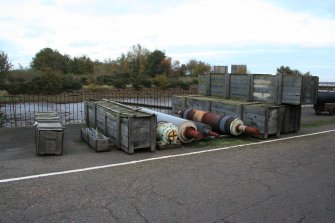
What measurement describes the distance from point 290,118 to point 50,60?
2024 inches

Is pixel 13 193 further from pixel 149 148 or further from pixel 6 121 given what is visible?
pixel 6 121

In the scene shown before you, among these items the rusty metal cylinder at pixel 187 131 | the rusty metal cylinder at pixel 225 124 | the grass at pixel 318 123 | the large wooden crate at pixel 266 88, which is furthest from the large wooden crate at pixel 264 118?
the grass at pixel 318 123

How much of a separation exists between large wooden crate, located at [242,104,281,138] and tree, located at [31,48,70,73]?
157 feet

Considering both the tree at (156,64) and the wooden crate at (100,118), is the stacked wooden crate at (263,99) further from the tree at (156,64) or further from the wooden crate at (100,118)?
the tree at (156,64)

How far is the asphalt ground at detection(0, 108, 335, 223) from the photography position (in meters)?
5.12

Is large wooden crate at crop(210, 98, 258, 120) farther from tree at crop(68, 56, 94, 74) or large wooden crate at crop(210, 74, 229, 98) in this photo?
tree at crop(68, 56, 94, 74)

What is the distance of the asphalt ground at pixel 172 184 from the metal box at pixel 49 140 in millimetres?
238

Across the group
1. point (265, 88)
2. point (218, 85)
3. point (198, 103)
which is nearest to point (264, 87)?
point (265, 88)

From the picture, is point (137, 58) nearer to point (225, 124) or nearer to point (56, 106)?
point (56, 106)

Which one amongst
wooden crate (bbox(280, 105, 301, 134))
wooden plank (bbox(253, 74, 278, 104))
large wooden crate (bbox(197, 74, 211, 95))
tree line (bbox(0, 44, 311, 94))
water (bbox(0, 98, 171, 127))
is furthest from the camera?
tree line (bbox(0, 44, 311, 94))

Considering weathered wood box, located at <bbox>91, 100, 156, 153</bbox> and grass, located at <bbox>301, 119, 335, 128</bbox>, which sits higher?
weathered wood box, located at <bbox>91, 100, 156, 153</bbox>

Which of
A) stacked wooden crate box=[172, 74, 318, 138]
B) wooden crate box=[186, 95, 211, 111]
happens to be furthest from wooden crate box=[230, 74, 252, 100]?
wooden crate box=[186, 95, 211, 111]

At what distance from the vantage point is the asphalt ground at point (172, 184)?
202 inches

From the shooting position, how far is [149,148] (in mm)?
9273
